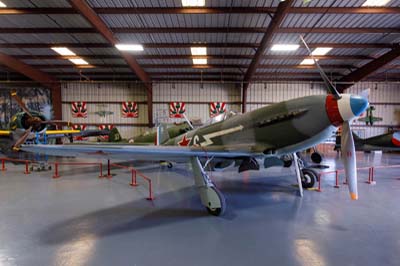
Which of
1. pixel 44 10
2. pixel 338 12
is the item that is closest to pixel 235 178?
pixel 338 12

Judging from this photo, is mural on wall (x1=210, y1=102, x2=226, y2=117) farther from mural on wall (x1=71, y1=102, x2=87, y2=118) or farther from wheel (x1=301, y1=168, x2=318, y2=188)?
wheel (x1=301, y1=168, x2=318, y2=188)

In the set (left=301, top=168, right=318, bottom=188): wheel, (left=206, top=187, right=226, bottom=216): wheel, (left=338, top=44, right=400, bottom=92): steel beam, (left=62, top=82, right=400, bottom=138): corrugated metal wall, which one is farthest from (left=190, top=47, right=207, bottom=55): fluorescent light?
(left=338, top=44, right=400, bottom=92): steel beam

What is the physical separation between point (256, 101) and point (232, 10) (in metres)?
9.24

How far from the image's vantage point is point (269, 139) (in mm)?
3756

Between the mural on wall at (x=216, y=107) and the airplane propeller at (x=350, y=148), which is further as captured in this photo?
the mural on wall at (x=216, y=107)

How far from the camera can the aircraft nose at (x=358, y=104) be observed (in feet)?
9.36

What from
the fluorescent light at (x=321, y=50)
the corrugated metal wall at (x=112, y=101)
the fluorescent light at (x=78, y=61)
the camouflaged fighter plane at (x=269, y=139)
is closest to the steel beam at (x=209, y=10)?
the fluorescent light at (x=321, y=50)

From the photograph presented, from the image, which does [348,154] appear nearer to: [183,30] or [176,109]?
[183,30]

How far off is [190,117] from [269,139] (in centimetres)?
1263

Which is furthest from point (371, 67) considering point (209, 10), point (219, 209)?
point (219, 209)

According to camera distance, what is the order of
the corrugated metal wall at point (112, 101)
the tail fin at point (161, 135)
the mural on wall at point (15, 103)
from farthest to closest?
the corrugated metal wall at point (112, 101) < the mural on wall at point (15, 103) < the tail fin at point (161, 135)

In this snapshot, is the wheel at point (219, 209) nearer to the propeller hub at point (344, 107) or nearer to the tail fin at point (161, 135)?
the propeller hub at point (344, 107)

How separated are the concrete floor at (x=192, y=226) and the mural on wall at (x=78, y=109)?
475 inches

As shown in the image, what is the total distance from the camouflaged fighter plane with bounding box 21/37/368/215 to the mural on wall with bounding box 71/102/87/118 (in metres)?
14.4
